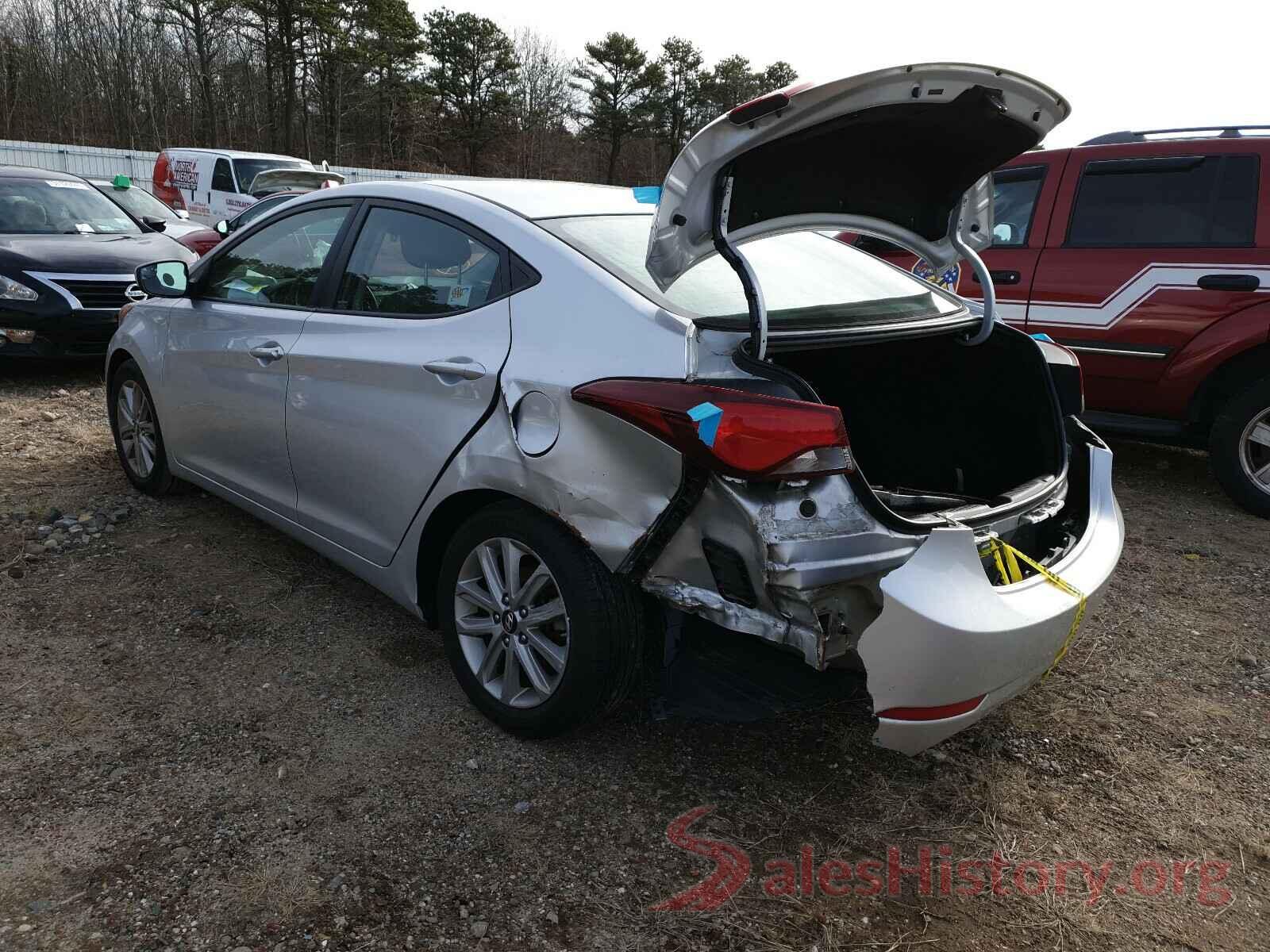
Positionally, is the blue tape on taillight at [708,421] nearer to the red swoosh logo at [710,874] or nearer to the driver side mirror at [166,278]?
the red swoosh logo at [710,874]

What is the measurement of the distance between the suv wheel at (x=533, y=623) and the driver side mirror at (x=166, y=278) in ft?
6.88

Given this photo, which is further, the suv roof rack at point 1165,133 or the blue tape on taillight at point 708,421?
the suv roof rack at point 1165,133

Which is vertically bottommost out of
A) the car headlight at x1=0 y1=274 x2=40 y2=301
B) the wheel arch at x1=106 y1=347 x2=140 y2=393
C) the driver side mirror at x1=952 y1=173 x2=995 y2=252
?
the car headlight at x1=0 y1=274 x2=40 y2=301

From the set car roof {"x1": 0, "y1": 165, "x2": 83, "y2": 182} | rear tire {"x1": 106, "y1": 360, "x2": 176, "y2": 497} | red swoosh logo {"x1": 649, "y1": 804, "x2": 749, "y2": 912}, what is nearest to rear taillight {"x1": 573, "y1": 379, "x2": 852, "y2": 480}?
red swoosh logo {"x1": 649, "y1": 804, "x2": 749, "y2": 912}

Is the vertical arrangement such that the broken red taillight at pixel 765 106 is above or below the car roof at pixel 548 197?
above

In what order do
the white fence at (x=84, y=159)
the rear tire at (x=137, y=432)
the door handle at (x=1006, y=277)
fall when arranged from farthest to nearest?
the white fence at (x=84, y=159), the door handle at (x=1006, y=277), the rear tire at (x=137, y=432)

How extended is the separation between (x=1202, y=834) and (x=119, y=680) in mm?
3203

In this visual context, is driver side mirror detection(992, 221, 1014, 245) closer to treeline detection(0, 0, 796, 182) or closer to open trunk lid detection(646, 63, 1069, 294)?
open trunk lid detection(646, 63, 1069, 294)

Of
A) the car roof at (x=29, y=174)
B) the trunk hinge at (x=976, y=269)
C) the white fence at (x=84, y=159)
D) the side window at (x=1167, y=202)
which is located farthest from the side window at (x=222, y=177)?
the trunk hinge at (x=976, y=269)

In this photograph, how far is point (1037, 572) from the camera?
2291 millimetres

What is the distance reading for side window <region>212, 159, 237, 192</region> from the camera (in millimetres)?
15648

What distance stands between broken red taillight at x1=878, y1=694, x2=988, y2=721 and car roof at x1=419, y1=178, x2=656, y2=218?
1.69 meters

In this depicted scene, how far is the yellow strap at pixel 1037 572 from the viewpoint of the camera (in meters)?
2.25

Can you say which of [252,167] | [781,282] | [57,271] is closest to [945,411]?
[781,282]
